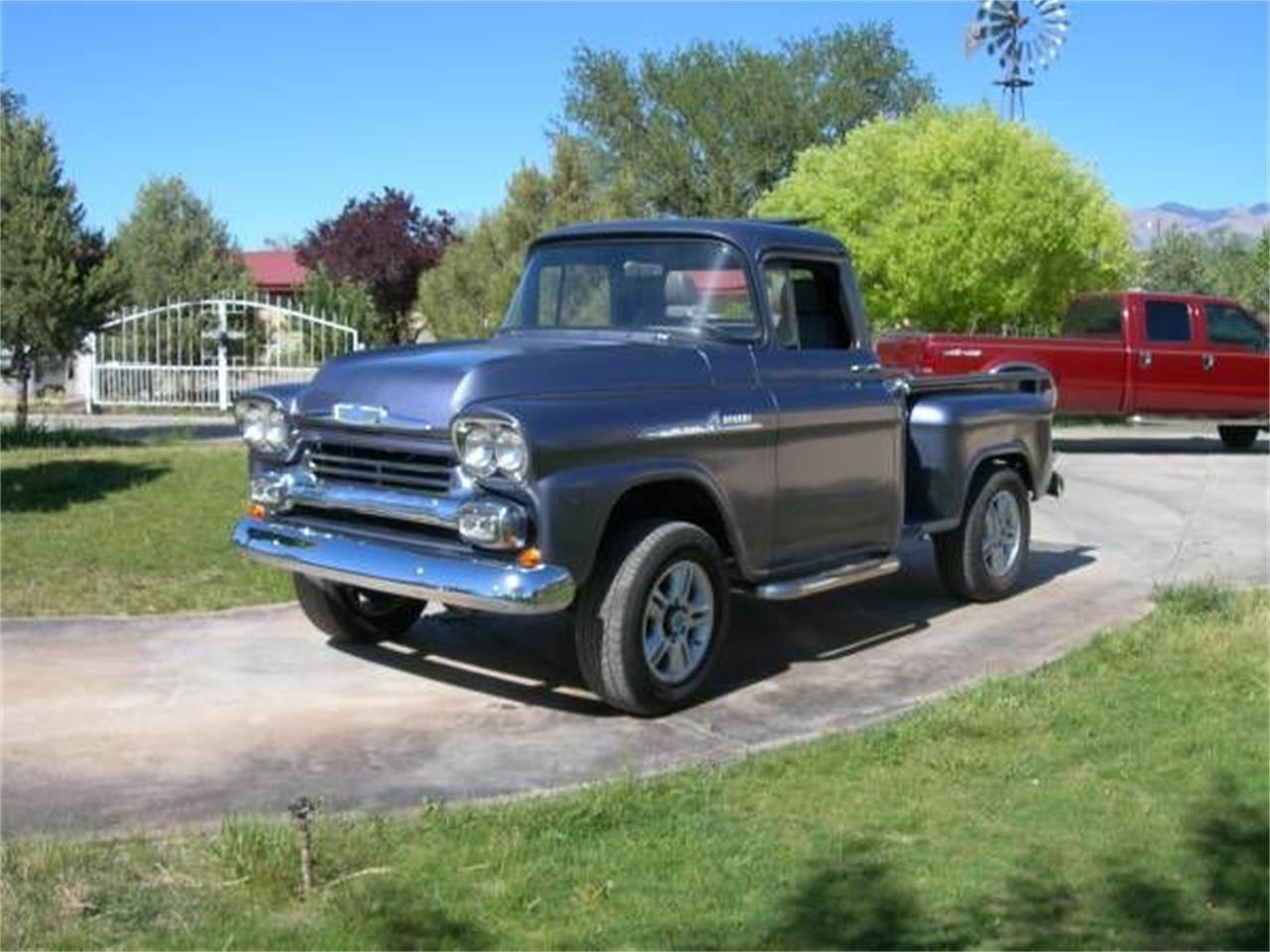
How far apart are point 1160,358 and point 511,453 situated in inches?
584

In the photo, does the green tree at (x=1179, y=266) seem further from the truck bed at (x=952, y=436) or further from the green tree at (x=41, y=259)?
the truck bed at (x=952, y=436)

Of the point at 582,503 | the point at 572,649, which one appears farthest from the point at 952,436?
the point at 582,503

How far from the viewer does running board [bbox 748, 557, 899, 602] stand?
22.4 feet

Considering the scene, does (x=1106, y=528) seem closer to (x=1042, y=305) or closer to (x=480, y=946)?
(x=480, y=946)

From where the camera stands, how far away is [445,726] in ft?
20.1

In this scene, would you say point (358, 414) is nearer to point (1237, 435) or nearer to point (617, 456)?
point (617, 456)

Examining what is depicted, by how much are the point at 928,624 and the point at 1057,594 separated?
131cm

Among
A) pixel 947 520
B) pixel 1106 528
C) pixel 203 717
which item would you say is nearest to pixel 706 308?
pixel 947 520

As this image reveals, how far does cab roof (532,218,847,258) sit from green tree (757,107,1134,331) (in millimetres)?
17793

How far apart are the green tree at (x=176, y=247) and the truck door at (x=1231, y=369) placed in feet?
81.0

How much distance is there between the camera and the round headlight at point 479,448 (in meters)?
5.76

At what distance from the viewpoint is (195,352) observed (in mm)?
29281

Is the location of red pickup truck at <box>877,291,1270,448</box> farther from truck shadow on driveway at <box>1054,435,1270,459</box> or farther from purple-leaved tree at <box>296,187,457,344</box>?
purple-leaved tree at <box>296,187,457,344</box>

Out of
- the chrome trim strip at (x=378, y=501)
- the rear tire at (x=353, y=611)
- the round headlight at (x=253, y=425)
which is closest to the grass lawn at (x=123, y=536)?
the rear tire at (x=353, y=611)
